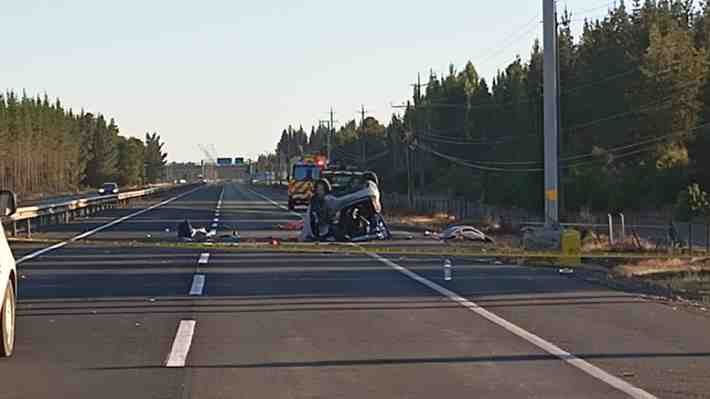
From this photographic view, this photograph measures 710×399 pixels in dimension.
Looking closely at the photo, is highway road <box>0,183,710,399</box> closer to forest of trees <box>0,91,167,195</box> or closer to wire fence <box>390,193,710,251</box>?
wire fence <box>390,193,710,251</box>

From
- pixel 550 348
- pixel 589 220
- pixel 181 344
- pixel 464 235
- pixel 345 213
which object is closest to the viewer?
pixel 550 348

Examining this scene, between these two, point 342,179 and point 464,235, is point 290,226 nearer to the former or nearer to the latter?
point 342,179

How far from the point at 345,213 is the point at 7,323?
2241 centimetres

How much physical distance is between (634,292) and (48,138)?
13866cm

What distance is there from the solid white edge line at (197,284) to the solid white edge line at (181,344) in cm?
378

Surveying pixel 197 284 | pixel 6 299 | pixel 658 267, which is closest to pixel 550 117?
pixel 658 267

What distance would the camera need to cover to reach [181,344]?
13.0 m

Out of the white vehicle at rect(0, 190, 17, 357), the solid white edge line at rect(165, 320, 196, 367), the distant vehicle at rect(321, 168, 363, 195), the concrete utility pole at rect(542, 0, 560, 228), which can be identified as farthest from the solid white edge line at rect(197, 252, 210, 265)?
the white vehicle at rect(0, 190, 17, 357)

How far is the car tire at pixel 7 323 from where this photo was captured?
12047 mm

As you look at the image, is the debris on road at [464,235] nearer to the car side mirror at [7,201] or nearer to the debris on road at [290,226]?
the debris on road at [290,226]

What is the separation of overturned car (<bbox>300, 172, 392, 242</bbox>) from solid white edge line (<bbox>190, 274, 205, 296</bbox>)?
41.8 feet

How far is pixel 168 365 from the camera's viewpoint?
11578 mm

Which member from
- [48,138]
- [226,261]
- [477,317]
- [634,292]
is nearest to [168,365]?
[477,317]

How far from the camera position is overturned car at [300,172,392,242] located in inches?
1351
